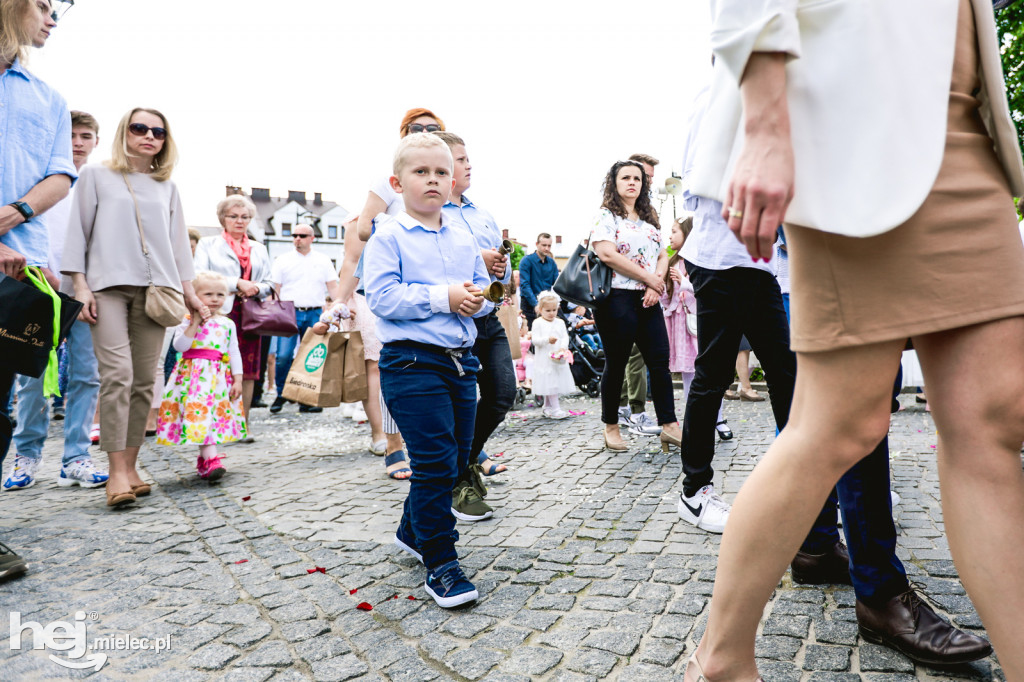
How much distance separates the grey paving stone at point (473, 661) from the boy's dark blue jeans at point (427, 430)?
495 millimetres

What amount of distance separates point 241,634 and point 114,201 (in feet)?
10.6

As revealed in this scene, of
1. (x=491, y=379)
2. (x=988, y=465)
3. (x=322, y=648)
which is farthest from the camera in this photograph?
(x=491, y=379)


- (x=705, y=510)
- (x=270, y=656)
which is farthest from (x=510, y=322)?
(x=270, y=656)

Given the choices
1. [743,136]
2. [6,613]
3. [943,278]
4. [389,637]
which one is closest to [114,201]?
[6,613]

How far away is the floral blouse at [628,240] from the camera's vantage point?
5.23m

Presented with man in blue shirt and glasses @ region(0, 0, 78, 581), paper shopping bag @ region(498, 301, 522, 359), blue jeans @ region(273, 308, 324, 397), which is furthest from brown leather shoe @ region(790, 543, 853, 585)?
blue jeans @ region(273, 308, 324, 397)

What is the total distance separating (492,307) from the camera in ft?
12.0

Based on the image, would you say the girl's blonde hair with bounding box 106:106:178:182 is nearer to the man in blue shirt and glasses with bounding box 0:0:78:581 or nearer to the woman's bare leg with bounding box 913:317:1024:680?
the man in blue shirt and glasses with bounding box 0:0:78:581

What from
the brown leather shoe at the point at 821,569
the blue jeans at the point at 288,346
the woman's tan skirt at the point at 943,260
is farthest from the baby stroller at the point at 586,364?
the woman's tan skirt at the point at 943,260

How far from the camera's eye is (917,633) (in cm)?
195

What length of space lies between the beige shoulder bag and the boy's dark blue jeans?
2.35 meters

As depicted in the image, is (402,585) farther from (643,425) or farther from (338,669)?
(643,425)

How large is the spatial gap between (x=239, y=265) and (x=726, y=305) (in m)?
5.01

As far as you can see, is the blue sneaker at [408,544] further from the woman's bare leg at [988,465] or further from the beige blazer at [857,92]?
the beige blazer at [857,92]
